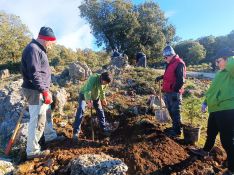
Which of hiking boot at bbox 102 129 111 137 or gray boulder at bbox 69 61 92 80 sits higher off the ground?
gray boulder at bbox 69 61 92 80

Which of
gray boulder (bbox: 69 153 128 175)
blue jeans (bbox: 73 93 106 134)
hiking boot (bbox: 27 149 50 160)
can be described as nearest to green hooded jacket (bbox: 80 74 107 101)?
blue jeans (bbox: 73 93 106 134)

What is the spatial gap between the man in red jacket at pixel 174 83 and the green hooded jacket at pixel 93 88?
1.40 metres

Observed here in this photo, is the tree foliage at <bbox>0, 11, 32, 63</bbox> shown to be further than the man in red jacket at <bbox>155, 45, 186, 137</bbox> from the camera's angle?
Yes

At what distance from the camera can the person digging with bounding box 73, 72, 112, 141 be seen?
6719 millimetres

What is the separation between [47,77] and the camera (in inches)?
230

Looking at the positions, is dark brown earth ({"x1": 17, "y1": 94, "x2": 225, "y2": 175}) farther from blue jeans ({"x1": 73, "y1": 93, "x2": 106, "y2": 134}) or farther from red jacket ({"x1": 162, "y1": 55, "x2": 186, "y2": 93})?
red jacket ({"x1": 162, "y1": 55, "x2": 186, "y2": 93})

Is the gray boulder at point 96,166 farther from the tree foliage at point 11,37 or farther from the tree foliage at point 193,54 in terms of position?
the tree foliage at point 193,54

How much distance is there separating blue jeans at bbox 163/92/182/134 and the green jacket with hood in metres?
1.42

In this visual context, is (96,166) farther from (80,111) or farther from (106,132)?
(106,132)

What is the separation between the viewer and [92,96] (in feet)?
23.8

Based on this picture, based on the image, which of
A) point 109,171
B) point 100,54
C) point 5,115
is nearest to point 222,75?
point 109,171

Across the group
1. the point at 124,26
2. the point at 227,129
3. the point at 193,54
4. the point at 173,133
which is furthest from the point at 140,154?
the point at 193,54

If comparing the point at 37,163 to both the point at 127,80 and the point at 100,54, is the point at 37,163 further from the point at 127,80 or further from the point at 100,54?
the point at 100,54

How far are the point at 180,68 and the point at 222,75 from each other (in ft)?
4.64
